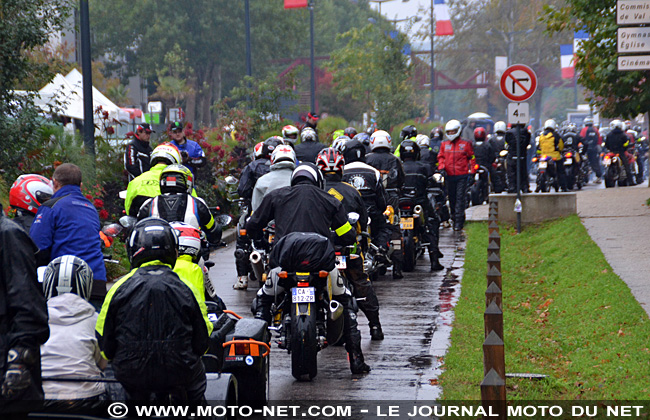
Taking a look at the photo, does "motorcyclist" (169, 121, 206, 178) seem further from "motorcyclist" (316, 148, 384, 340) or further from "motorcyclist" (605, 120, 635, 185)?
"motorcyclist" (605, 120, 635, 185)

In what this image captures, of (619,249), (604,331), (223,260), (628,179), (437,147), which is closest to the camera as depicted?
(604,331)

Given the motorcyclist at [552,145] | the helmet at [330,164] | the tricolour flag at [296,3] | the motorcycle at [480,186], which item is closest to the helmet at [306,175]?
the helmet at [330,164]

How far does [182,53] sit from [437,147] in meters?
42.4

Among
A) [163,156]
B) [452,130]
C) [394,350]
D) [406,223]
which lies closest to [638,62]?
[406,223]

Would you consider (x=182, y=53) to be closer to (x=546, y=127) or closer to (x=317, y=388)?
(x=546, y=127)

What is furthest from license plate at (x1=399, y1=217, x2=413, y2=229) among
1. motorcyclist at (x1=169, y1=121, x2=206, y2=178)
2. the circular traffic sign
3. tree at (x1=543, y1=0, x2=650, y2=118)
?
tree at (x1=543, y1=0, x2=650, y2=118)

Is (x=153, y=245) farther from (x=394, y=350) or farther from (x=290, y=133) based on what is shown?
(x=290, y=133)

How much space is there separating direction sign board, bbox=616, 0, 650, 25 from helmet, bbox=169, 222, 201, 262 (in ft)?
22.1

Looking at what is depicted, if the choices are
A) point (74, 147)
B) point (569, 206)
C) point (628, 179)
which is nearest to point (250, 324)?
point (74, 147)

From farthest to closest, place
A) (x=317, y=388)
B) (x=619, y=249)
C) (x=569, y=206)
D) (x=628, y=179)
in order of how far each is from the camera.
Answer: (x=628, y=179) → (x=569, y=206) → (x=619, y=249) → (x=317, y=388)

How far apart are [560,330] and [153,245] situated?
6201 millimetres

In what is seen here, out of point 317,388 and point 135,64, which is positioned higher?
point 135,64

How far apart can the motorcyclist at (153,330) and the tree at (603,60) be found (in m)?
13.4

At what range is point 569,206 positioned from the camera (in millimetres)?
19781
